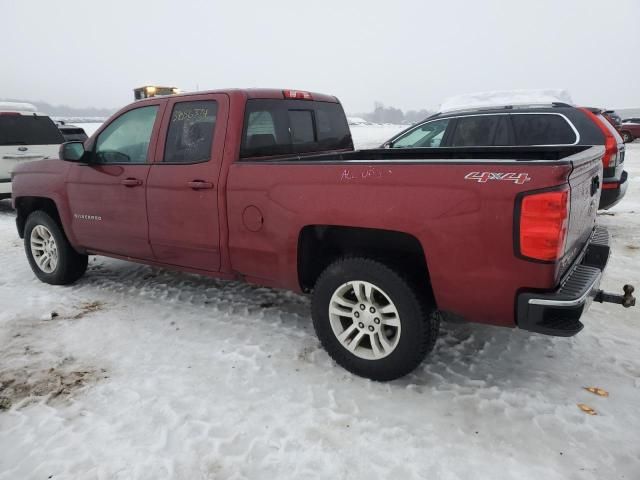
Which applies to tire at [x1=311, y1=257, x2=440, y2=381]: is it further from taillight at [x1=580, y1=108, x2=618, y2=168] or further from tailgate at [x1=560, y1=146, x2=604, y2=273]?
taillight at [x1=580, y1=108, x2=618, y2=168]

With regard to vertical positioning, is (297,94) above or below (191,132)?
above

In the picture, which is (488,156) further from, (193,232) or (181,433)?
(181,433)

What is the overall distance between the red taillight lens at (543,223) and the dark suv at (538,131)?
13.1 ft

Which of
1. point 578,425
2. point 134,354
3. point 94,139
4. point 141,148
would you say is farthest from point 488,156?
point 94,139

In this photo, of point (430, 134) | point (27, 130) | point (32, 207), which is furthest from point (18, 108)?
point (430, 134)

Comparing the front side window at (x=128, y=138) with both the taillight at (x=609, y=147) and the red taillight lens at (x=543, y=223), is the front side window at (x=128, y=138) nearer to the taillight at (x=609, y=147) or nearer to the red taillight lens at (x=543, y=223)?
the red taillight lens at (x=543, y=223)

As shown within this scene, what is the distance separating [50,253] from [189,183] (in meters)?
2.45

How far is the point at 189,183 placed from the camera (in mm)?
3645

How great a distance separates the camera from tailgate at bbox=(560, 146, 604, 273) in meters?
2.48

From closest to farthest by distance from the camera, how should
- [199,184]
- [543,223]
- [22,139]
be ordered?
1. [543,223]
2. [199,184]
3. [22,139]

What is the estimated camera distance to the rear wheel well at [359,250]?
2.93 m

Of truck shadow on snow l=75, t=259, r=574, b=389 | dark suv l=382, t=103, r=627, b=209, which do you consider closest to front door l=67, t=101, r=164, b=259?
truck shadow on snow l=75, t=259, r=574, b=389

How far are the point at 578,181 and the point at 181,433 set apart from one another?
8.39 feet

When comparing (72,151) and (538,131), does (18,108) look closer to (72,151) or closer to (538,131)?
(72,151)
